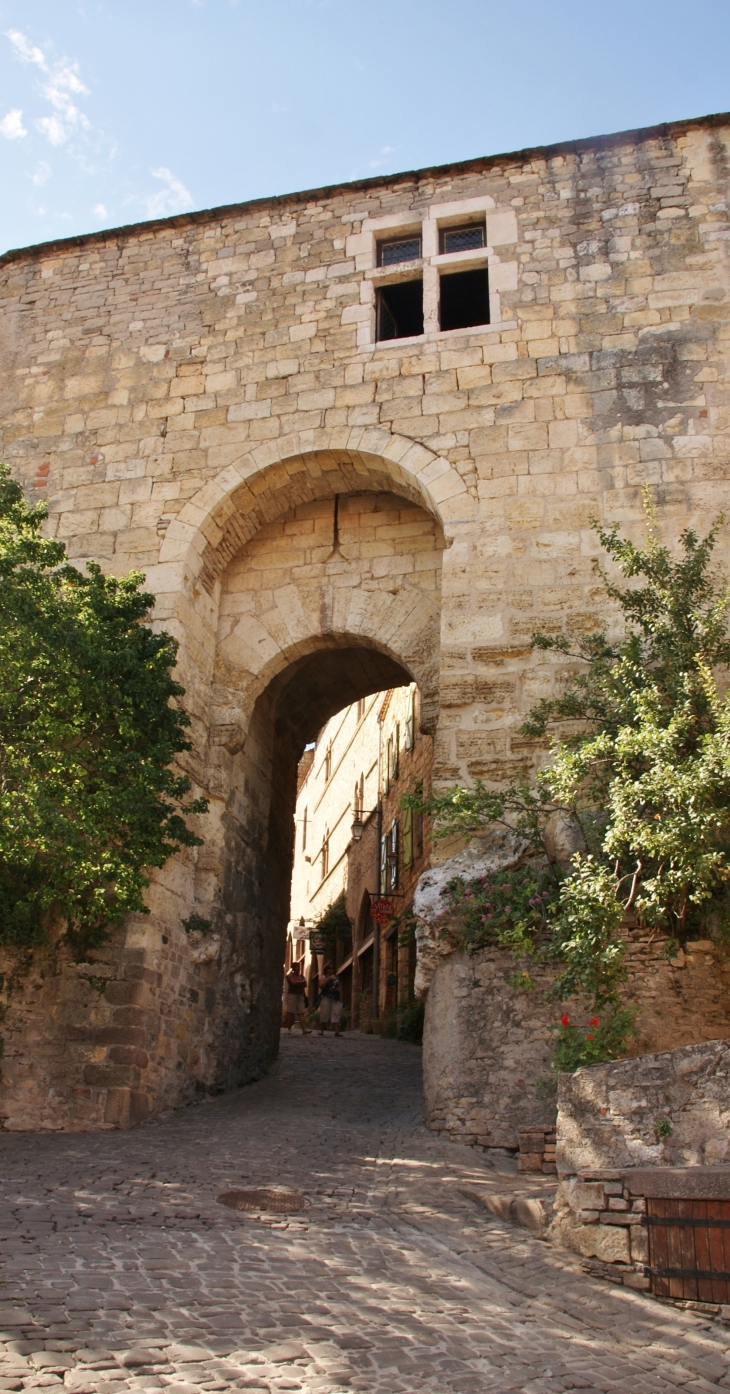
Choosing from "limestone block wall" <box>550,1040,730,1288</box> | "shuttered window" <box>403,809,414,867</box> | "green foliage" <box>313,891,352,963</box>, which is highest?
"shuttered window" <box>403,809,414,867</box>

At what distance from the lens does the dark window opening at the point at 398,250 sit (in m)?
9.66

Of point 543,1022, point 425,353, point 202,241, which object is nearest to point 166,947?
point 543,1022

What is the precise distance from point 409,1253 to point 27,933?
12.3 feet

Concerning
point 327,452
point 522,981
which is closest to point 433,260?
point 327,452

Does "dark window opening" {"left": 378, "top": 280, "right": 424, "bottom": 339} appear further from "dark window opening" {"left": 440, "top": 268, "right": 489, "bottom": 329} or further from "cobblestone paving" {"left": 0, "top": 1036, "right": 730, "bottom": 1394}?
"cobblestone paving" {"left": 0, "top": 1036, "right": 730, "bottom": 1394}

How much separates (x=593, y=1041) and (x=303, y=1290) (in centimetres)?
248

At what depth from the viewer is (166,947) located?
25.7ft

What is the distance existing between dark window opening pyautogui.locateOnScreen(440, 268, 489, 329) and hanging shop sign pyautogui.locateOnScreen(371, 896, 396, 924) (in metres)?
9.82

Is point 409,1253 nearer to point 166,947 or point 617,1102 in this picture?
point 617,1102

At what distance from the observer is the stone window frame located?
9039 millimetres

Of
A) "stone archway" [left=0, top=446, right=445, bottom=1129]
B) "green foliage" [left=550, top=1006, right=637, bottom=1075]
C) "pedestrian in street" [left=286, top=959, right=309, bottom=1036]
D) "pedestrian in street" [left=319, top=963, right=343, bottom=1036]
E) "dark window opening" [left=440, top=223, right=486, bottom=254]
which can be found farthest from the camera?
"pedestrian in street" [left=286, top=959, right=309, bottom=1036]

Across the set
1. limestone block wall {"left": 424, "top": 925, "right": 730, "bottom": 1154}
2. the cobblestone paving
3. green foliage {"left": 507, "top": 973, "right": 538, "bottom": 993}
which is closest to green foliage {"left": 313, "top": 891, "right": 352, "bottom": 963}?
limestone block wall {"left": 424, "top": 925, "right": 730, "bottom": 1154}

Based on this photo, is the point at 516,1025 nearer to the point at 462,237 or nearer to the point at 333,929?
the point at 462,237

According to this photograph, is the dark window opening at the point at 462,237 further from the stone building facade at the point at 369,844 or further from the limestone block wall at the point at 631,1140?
the limestone block wall at the point at 631,1140
